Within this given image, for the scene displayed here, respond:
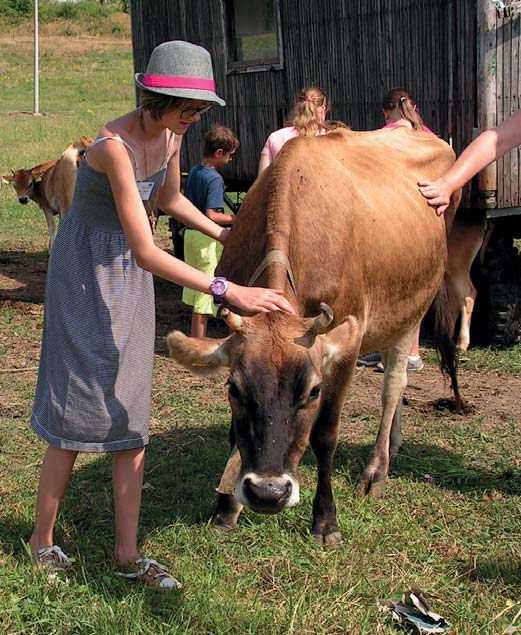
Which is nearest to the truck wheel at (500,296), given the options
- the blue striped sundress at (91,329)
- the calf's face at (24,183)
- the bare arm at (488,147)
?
the bare arm at (488,147)

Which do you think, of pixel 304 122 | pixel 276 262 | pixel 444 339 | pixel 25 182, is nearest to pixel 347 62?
pixel 304 122

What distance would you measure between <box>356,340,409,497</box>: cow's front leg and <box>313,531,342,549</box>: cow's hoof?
702 millimetres

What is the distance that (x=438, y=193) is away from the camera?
18.2 ft

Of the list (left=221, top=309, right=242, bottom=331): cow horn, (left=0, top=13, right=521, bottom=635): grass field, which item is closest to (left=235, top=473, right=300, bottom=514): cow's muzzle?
(left=0, top=13, right=521, bottom=635): grass field

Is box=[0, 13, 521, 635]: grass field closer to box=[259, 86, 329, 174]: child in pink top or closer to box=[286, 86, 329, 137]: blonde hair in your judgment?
box=[259, 86, 329, 174]: child in pink top

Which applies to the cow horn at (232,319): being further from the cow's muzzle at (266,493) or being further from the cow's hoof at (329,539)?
the cow's hoof at (329,539)

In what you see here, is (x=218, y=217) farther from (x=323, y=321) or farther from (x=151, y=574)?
(x=151, y=574)

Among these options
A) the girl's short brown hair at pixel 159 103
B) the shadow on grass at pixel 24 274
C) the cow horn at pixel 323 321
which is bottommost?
the shadow on grass at pixel 24 274

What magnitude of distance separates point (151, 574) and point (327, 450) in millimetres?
1238

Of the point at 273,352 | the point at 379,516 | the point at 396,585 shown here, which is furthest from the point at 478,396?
the point at 273,352

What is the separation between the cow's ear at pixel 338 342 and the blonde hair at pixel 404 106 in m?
3.67

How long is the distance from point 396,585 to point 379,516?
0.91 meters

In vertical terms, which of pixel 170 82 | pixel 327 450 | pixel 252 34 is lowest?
pixel 327 450

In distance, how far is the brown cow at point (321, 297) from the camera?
369cm
